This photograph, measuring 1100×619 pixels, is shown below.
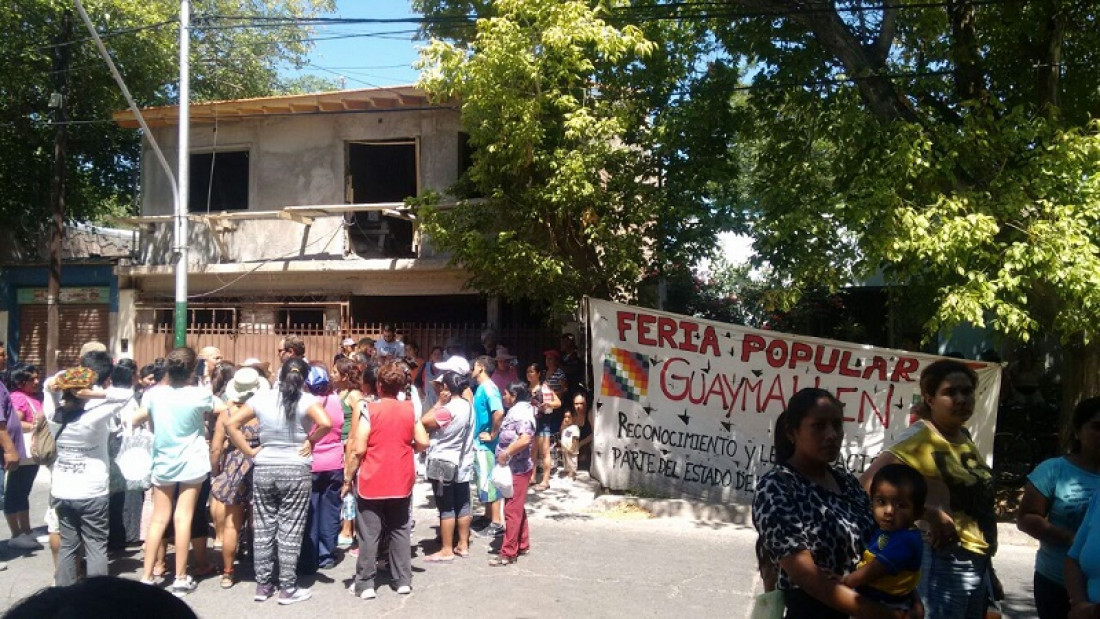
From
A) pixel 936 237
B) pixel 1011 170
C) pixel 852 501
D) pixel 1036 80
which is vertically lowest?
pixel 852 501

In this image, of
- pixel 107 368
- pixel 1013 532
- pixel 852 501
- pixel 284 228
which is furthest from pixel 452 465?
pixel 284 228

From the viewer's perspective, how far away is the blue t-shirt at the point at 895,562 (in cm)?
287

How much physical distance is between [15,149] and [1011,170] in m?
18.2

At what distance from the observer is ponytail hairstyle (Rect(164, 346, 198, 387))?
6.23 metres

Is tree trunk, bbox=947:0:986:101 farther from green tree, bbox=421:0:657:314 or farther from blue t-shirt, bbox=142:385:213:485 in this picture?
blue t-shirt, bbox=142:385:213:485

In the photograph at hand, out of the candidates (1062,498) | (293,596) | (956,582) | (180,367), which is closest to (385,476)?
(293,596)

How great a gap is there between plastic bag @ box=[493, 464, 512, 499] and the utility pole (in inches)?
503

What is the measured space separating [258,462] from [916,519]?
4525mm

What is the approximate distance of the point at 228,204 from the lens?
648 inches

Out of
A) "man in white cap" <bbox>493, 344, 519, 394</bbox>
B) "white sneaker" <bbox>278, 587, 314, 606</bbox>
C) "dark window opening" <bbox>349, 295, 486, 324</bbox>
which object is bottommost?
"white sneaker" <bbox>278, 587, 314, 606</bbox>

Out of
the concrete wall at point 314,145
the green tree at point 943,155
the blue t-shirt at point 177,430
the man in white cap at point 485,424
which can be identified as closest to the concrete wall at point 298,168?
the concrete wall at point 314,145

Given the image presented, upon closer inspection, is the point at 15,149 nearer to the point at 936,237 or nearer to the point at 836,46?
the point at 836,46

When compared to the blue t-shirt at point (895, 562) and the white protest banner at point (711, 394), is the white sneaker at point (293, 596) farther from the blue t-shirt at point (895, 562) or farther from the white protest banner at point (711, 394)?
the blue t-shirt at point (895, 562)

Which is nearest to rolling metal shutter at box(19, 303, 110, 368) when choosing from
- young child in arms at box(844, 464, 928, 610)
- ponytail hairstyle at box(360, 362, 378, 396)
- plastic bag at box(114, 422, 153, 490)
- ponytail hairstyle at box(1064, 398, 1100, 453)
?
plastic bag at box(114, 422, 153, 490)
